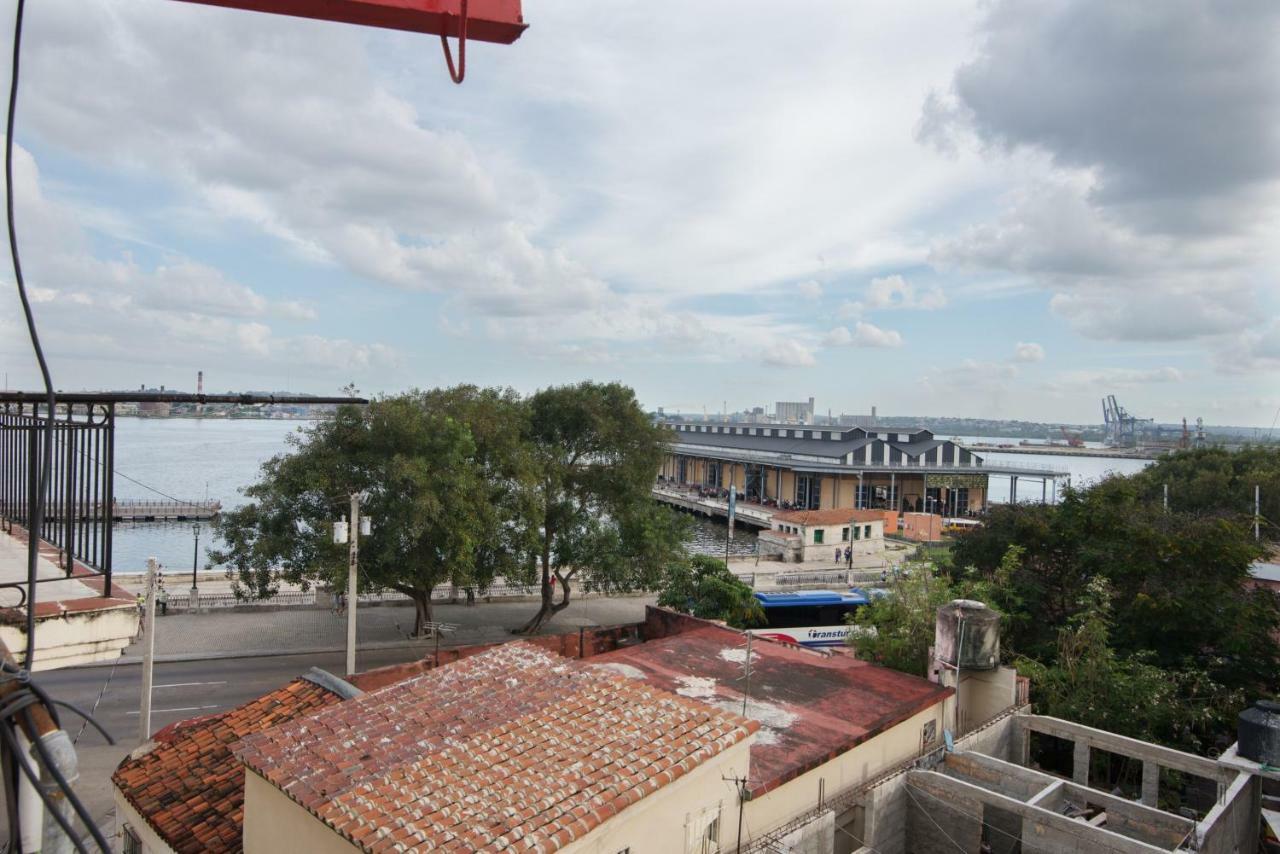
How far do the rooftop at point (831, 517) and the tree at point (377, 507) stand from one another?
27802 mm

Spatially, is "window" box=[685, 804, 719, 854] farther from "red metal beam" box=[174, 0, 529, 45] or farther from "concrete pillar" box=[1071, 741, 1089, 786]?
"concrete pillar" box=[1071, 741, 1089, 786]

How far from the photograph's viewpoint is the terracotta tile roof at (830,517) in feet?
161

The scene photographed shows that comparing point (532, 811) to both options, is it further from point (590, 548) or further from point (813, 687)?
point (590, 548)

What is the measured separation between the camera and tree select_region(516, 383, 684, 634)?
2831cm

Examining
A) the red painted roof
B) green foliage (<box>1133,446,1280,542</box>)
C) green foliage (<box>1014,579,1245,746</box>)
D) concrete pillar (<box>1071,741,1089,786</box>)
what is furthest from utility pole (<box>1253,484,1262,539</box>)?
the red painted roof

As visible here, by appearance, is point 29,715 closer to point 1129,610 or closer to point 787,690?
point 787,690

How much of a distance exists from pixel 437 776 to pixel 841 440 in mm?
69347

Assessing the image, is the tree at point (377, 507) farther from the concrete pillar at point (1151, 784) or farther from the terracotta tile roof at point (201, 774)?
the concrete pillar at point (1151, 784)

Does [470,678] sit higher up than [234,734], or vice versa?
[470,678]

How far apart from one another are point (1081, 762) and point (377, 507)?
63.7 feet

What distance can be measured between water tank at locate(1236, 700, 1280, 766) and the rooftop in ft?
115

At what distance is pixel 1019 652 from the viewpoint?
22141 mm

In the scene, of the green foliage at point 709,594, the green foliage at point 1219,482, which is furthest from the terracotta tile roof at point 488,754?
the green foliage at point 1219,482

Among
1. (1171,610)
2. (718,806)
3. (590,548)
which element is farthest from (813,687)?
(590,548)
